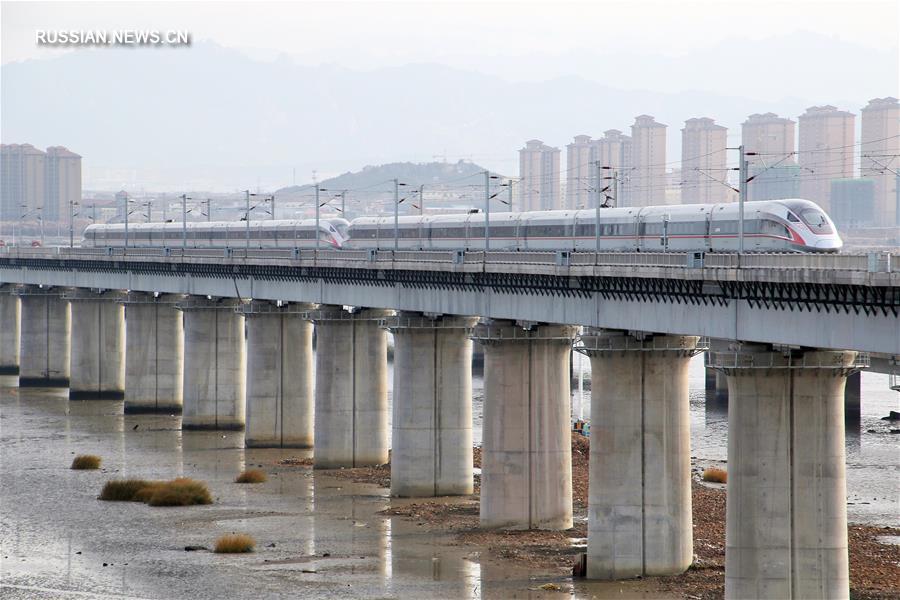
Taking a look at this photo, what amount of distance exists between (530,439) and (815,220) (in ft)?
43.1

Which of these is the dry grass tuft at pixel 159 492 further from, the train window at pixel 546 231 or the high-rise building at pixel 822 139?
the high-rise building at pixel 822 139

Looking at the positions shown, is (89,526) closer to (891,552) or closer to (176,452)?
(176,452)

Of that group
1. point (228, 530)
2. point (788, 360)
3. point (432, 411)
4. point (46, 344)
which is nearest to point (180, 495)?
point (228, 530)

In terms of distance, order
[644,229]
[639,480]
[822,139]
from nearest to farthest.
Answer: [639,480], [644,229], [822,139]

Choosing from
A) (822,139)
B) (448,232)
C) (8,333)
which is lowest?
(8,333)

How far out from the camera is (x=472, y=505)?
205 ft

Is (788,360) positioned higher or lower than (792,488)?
higher

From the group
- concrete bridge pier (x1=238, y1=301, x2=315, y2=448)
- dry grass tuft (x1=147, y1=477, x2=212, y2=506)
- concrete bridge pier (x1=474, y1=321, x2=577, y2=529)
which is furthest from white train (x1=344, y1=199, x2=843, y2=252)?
dry grass tuft (x1=147, y1=477, x2=212, y2=506)

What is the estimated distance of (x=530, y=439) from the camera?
56.3m

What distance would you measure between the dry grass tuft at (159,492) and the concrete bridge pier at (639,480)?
72.0ft

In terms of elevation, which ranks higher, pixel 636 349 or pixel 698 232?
pixel 698 232

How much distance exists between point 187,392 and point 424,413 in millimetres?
29701

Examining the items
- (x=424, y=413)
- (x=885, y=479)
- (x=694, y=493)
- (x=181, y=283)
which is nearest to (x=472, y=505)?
(x=424, y=413)

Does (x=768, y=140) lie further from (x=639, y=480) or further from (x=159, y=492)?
(x=639, y=480)
